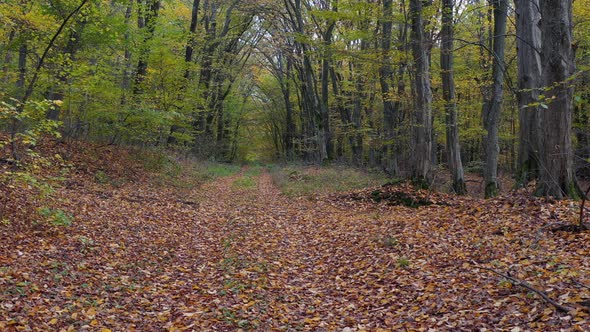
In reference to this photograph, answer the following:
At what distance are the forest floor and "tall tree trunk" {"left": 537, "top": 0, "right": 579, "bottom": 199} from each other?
36.1 inches

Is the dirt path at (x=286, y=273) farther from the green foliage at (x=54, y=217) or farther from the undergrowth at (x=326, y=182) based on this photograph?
the undergrowth at (x=326, y=182)

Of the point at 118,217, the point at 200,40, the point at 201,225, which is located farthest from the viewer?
the point at 200,40

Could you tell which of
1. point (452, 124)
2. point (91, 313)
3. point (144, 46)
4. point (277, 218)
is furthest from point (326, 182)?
point (91, 313)

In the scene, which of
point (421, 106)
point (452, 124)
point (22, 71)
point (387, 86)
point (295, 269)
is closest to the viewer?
point (295, 269)

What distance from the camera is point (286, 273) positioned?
7.85 meters

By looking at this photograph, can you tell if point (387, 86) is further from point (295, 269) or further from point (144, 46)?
point (295, 269)

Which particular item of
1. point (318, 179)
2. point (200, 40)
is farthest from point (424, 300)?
point (200, 40)

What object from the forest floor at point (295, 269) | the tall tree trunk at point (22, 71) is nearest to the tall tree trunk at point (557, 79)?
the forest floor at point (295, 269)

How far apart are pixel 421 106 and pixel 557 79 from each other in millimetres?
5345

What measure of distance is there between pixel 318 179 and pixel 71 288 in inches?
629

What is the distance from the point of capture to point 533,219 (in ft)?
25.9

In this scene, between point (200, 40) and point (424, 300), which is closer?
point (424, 300)

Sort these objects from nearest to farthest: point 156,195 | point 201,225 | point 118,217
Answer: point 118,217
point 201,225
point 156,195

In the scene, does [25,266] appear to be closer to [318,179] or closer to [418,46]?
[418,46]
